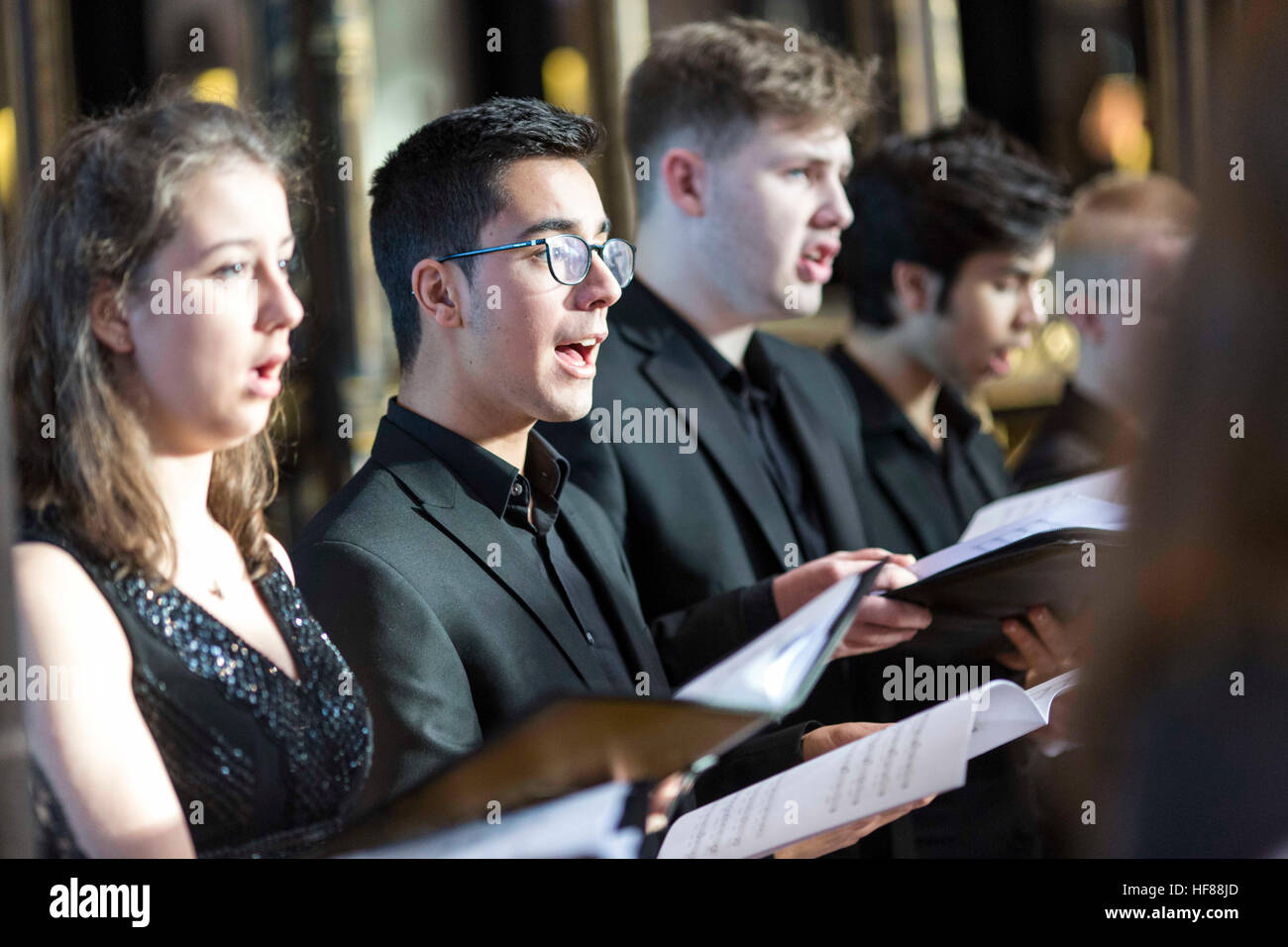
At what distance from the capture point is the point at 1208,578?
0.74m

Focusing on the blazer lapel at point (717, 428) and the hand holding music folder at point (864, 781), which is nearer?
the hand holding music folder at point (864, 781)

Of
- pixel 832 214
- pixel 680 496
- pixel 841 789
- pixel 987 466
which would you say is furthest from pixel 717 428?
pixel 987 466

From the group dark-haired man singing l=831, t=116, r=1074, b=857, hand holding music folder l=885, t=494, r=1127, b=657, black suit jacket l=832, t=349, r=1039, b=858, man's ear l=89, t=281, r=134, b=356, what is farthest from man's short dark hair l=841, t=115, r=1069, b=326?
man's ear l=89, t=281, r=134, b=356

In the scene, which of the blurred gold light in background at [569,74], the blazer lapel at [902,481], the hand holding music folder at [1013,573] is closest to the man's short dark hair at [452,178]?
the hand holding music folder at [1013,573]

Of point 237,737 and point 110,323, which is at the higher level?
point 110,323

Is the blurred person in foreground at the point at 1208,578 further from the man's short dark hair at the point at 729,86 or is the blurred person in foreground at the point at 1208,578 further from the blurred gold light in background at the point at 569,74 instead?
the blurred gold light in background at the point at 569,74

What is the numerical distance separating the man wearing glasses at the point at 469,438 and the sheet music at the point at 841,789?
11cm

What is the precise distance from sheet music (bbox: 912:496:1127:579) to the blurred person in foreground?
0.69 m

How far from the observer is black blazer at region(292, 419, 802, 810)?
52.0 inches

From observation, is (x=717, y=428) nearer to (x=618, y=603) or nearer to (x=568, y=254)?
(x=618, y=603)

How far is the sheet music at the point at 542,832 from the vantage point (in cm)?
101

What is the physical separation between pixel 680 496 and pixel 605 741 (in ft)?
2.86

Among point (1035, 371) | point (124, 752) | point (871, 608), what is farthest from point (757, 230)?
point (1035, 371)
